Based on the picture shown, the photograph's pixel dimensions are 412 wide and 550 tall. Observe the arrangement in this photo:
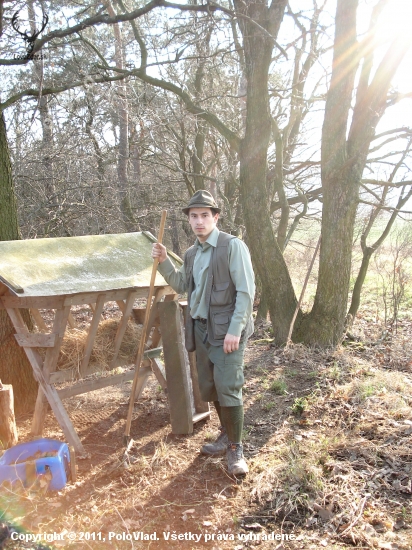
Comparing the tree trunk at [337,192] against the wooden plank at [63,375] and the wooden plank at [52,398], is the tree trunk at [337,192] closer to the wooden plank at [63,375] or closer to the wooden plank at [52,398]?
the wooden plank at [63,375]

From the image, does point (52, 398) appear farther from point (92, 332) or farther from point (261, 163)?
point (261, 163)

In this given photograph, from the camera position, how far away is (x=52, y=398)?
12.6 ft

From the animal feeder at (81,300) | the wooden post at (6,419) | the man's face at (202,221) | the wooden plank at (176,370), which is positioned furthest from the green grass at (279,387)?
the wooden post at (6,419)

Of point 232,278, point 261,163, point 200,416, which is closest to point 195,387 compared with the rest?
point 200,416

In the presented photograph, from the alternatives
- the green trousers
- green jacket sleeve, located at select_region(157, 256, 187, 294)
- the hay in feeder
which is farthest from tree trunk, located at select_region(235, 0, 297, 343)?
the green trousers

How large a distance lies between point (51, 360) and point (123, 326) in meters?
0.70

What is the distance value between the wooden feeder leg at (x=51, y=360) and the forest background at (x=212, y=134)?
2.32 ft

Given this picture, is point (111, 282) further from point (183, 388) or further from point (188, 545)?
point (188, 545)

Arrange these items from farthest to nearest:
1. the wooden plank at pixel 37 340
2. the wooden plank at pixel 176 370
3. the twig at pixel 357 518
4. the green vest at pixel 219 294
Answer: the wooden plank at pixel 176 370 → the wooden plank at pixel 37 340 → the green vest at pixel 219 294 → the twig at pixel 357 518

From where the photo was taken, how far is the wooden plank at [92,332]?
152 inches

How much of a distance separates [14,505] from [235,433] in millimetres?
1647

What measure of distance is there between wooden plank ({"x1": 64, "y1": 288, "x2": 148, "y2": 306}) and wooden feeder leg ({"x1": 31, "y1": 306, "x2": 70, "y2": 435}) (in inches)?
2.9

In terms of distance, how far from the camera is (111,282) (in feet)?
12.7

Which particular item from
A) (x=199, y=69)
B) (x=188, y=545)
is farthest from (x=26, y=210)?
(x=188, y=545)
